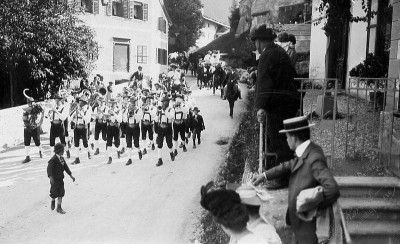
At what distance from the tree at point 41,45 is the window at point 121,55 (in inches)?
334

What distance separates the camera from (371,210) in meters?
5.58

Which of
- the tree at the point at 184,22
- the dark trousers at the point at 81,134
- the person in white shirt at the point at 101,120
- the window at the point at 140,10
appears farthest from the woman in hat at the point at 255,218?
the tree at the point at 184,22

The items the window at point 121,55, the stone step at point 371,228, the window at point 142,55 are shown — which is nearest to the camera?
the stone step at point 371,228

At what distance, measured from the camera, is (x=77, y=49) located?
64.5 feet

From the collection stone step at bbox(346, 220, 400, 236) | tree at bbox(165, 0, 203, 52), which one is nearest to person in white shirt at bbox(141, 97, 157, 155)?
stone step at bbox(346, 220, 400, 236)

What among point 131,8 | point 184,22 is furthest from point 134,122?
point 184,22

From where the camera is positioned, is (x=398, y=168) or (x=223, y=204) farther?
(x=398, y=168)

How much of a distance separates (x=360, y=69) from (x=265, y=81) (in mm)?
6284

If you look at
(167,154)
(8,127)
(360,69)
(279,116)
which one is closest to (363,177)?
(279,116)

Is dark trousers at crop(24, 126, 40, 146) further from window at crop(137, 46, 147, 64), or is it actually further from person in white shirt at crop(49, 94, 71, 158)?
window at crop(137, 46, 147, 64)

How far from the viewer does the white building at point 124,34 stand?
1115 inches

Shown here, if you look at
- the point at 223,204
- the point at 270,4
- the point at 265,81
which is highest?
the point at 270,4

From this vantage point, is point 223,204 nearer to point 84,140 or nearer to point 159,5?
point 84,140

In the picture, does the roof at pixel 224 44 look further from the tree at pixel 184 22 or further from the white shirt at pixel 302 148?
the white shirt at pixel 302 148
